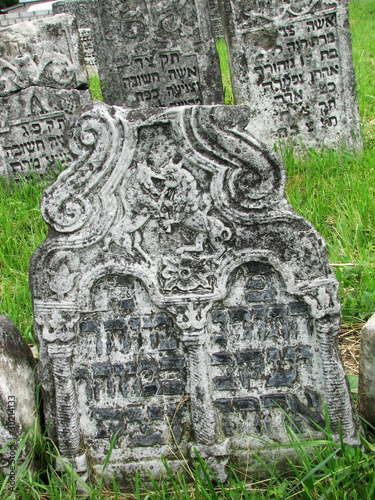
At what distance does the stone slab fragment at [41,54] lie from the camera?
4.47 m

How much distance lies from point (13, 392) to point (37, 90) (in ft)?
10.9

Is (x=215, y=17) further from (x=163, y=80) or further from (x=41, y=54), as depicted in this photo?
(x=41, y=54)

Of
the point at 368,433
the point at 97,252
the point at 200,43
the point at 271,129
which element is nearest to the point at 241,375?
the point at 368,433

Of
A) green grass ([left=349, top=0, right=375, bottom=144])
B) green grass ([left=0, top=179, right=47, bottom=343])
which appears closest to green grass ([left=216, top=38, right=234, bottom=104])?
green grass ([left=349, top=0, right=375, bottom=144])

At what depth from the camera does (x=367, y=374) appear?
200 cm

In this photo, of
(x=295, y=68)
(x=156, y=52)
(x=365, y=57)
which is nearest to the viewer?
(x=295, y=68)

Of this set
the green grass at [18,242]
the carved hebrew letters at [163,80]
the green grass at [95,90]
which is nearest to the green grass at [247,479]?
the green grass at [18,242]

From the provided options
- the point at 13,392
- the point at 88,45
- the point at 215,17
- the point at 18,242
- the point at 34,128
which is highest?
the point at 215,17

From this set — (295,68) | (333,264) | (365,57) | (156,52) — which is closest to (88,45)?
(365,57)

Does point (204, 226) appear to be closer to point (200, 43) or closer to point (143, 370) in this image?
point (143, 370)

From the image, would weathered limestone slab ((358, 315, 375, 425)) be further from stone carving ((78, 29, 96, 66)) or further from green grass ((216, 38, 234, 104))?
stone carving ((78, 29, 96, 66))

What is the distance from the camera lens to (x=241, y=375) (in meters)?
1.94

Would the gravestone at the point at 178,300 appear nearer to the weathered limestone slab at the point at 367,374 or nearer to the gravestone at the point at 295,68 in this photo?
the weathered limestone slab at the point at 367,374

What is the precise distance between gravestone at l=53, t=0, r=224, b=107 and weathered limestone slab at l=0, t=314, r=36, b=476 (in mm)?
3039
